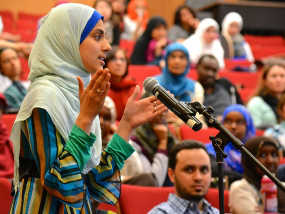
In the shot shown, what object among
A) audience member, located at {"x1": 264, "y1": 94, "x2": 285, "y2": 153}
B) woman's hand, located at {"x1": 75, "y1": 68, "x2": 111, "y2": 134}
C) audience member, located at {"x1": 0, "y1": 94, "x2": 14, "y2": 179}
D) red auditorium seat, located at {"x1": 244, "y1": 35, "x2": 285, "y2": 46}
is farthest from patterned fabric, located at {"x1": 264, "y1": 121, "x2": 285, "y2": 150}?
red auditorium seat, located at {"x1": 244, "y1": 35, "x2": 285, "y2": 46}

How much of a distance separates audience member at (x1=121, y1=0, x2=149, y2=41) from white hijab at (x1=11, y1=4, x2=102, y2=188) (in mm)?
5461

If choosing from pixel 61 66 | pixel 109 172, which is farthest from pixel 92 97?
pixel 109 172

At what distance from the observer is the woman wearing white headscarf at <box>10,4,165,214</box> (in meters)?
1.33

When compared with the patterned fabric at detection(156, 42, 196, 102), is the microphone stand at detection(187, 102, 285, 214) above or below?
below

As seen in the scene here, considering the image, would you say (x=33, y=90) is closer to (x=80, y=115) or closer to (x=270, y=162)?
(x=80, y=115)

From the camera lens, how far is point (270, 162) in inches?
98.7

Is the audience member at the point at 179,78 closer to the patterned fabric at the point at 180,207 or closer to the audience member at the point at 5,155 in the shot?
the audience member at the point at 5,155

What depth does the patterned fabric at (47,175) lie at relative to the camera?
4.33 ft

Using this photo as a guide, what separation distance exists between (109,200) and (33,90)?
14.3 inches

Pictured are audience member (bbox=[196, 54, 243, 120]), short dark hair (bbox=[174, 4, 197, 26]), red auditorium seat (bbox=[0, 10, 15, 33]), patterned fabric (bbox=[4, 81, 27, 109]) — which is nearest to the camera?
patterned fabric (bbox=[4, 81, 27, 109])

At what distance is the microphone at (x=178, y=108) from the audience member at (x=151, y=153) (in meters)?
1.32

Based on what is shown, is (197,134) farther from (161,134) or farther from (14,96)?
(14,96)

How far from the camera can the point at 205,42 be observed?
17.9 ft

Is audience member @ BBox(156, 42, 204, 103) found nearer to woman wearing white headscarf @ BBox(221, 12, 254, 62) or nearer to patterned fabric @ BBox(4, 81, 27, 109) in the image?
patterned fabric @ BBox(4, 81, 27, 109)
